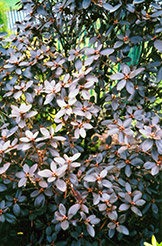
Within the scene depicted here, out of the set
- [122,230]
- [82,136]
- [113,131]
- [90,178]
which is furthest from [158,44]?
[122,230]

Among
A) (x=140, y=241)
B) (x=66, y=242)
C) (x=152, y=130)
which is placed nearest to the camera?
(x=152, y=130)

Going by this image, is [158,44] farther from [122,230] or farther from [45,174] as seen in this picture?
[122,230]

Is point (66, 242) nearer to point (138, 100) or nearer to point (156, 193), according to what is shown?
point (156, 193)

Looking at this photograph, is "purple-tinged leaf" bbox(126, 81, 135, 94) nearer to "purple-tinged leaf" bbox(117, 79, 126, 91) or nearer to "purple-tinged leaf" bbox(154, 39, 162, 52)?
"purple-tinged leaf" bbox(117, 79, 126, 91)

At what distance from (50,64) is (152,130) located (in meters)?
0.73

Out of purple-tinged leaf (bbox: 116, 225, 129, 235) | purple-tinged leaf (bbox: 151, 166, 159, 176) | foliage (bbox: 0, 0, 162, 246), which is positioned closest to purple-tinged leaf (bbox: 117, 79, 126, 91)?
foliage (bbox: 0, 0, 162, 246)

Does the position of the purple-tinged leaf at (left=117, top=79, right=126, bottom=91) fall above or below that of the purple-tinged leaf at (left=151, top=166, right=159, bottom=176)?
above

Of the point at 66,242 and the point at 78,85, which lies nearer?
the point at 78,85

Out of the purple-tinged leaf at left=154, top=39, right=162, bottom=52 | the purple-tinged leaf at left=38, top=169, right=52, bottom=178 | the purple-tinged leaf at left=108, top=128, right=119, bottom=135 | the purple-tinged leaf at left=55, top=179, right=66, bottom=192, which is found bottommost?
the purple-tinged leaf at left=55, top=179, right=66, bottom=192

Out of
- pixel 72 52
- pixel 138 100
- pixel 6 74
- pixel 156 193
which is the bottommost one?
pixel 156 193

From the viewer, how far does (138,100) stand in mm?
1639

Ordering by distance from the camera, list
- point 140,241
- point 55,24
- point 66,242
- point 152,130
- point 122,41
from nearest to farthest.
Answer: point 152,130 → point 122,41 → point 66,242 → point 140,241 → point 55,24

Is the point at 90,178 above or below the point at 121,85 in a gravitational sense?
below

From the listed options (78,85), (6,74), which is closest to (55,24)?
(6,74)
